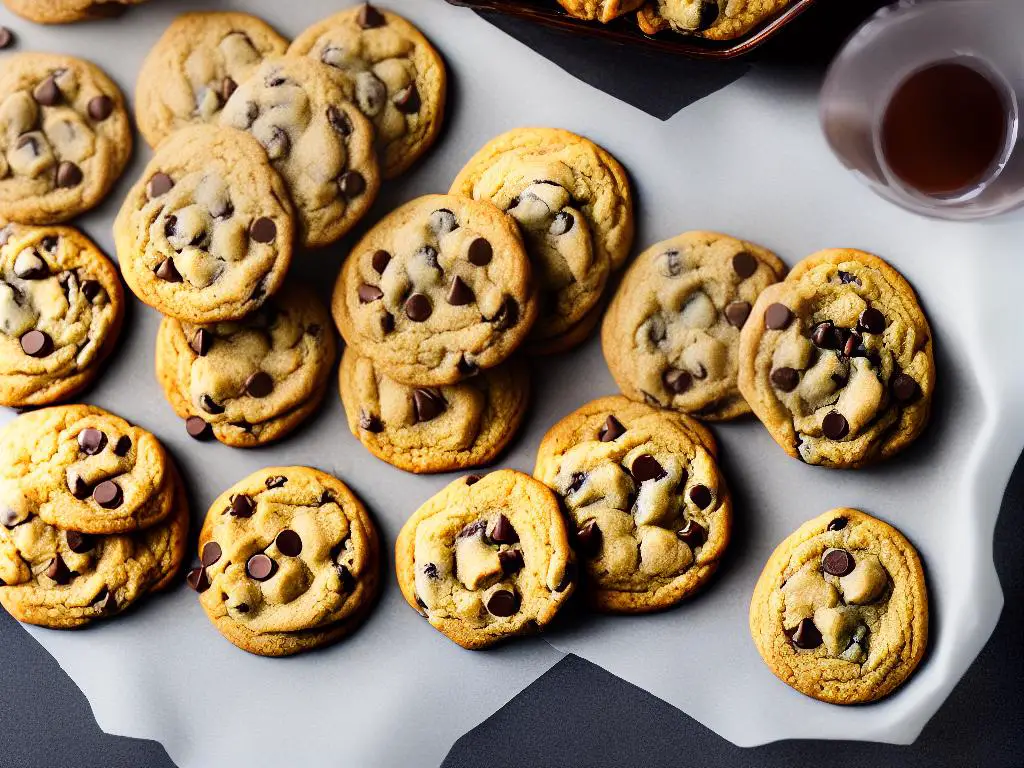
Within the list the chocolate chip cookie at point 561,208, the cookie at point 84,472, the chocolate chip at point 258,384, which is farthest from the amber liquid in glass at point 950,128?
the cookie at point 84,472

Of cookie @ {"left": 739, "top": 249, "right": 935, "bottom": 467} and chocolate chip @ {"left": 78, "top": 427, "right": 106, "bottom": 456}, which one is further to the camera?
chocolate chip @ {"left": 78, "top": 427, "right": 106, "bottom": 456}

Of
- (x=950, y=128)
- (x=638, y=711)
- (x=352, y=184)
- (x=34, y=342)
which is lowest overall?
(x=638, y=711)

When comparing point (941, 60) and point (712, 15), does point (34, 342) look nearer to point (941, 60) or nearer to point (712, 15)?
point (712, 15)

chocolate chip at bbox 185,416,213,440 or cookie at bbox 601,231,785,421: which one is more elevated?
cookie at bbox 601,231,785,421

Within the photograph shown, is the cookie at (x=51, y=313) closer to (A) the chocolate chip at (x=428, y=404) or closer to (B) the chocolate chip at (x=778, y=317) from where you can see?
(A) the chocolate chip at (x=428, y=404)

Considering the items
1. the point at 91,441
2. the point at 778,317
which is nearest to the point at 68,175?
the point at 91,441

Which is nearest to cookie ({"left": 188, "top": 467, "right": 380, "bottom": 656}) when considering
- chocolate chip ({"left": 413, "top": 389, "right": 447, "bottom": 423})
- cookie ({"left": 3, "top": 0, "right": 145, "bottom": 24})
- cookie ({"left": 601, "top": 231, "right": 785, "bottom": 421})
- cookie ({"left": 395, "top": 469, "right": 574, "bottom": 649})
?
cookie ({"left": 395, "top": 469, "right": 574, "bottom": 649})

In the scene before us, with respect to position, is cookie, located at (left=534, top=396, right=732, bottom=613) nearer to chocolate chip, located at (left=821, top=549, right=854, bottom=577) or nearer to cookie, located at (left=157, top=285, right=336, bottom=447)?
chocolate chip, located at (left=821, top=549, right=854, bottom=577)
